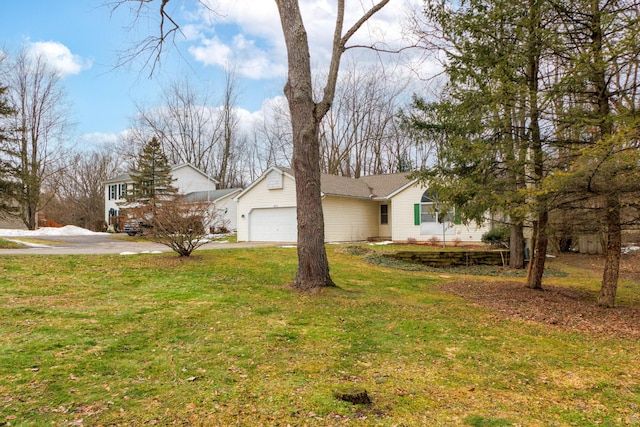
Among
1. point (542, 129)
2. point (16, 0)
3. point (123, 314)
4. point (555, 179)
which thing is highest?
point (16, 0)

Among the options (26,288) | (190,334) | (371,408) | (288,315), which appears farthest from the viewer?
(26,288)

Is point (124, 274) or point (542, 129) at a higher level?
point (542, 129)

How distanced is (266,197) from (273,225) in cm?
149

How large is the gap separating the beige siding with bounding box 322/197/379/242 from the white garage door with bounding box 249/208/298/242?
1707 mm

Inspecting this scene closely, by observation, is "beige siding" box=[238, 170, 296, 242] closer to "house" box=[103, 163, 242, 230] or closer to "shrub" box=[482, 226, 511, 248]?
"house" box=[103, 163, 242, 230]

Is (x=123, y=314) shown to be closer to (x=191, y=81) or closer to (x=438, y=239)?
(x=438, y=239)

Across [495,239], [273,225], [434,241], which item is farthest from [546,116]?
[273,225]

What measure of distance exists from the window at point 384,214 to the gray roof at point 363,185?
0.92 m

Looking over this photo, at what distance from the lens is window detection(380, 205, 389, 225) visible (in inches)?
895

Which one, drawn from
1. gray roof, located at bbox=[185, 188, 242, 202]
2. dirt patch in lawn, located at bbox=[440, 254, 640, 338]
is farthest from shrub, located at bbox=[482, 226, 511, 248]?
gray roof, located at bbox=[185, 188, 242, 202]

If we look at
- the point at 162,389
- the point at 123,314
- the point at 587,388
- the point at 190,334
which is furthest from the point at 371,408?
the point at 123,314

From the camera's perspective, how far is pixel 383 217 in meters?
22.9

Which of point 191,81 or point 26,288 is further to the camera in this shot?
point 191,81

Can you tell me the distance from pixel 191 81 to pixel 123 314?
116 feet
